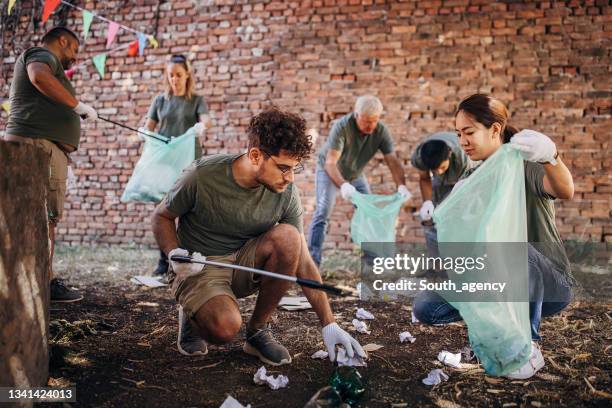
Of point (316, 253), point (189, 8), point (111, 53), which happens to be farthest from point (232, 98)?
point (316, 253)

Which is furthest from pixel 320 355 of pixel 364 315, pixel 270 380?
pixel 364 315

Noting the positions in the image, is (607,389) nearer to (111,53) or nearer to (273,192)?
(273,192)

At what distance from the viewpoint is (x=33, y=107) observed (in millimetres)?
2730

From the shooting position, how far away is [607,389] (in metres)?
1.65

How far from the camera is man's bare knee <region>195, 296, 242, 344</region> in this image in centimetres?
179

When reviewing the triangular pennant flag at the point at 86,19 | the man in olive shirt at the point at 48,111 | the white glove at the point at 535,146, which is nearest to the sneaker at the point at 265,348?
the white glove at the point at 535,146

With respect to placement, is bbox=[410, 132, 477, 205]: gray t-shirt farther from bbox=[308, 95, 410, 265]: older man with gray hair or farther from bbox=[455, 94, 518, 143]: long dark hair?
bbox=[455, 94, 518, 143]: long dark hair

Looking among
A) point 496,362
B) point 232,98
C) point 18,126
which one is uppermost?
point 232,98

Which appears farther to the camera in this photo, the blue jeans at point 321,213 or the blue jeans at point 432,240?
the blue jeans at point 321,213

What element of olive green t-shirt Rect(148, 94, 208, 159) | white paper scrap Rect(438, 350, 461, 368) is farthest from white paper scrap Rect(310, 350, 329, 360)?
olive green t-shirt Rect(148, 94, 208, 159)

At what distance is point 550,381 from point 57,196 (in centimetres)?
281

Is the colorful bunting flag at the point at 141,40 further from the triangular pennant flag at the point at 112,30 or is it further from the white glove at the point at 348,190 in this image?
the white glove at the point at 348,190

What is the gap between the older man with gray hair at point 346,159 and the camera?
3.67m

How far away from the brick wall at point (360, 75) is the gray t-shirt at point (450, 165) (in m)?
1.17
